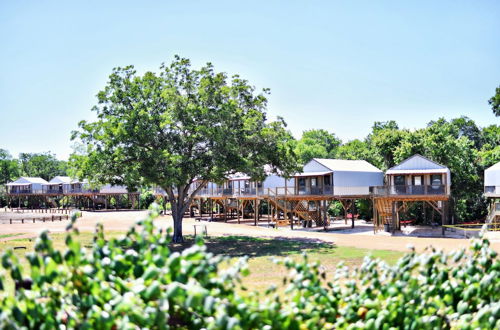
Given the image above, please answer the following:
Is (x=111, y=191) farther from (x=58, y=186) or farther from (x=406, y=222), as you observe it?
(x=406, y=222)

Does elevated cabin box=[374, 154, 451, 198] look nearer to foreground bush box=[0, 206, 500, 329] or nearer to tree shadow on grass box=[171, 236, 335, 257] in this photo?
tree shadow on grass box=[171, 236, 335, 257]

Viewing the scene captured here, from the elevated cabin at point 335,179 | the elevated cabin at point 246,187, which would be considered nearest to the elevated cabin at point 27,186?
the elevated cabin at point 246,187

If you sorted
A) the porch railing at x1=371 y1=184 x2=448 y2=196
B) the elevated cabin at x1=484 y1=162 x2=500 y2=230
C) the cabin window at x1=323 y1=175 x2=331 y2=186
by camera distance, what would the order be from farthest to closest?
1. the cabin window at x1=323 y1=175 x2=331 y2=186
2. the elevated cabin at x1=484 y1=162 x2=500 y2=230
3. the porch railing at x1=371 y1=184 x2=448 y2=196

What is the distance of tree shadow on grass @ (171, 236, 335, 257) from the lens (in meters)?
23.7

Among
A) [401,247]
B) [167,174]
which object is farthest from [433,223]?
[167,174]

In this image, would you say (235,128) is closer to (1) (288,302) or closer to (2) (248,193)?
(2) (248,193)

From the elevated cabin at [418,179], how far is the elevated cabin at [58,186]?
5771 centimetres

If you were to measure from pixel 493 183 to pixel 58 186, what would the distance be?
7020cm

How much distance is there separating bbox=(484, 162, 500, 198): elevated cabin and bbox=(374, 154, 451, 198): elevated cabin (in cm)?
312

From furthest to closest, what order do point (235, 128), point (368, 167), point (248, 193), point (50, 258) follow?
point (248, 193) → point (368, 167) → point (235, 128) → point (50, 258)

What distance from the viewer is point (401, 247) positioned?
24.9 m

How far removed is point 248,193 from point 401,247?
21.2m

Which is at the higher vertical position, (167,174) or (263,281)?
(167,174)

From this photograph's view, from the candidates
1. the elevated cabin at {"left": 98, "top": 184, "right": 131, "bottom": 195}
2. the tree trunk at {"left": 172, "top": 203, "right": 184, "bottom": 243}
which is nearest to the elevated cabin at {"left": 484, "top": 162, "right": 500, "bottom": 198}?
the tree trunk at {"left": 172, "top": 203, "right": 184, "bottom": 243}
